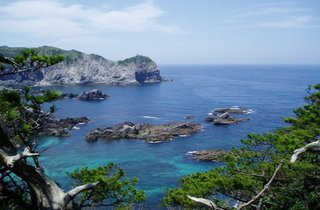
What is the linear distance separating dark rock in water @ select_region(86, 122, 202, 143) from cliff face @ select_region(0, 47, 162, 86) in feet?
286

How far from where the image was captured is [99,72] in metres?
162

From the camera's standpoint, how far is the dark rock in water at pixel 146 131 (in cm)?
6209

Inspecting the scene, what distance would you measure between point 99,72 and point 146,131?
101495mm

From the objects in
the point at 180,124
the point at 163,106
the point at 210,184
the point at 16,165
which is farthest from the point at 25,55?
the point at 163,106

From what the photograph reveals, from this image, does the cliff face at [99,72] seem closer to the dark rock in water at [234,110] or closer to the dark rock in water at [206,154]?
the dark rock in water at [234,110]

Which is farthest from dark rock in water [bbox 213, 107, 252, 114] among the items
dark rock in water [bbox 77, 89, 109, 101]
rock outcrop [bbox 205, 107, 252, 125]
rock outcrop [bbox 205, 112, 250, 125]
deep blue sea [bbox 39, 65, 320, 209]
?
dark rock in water [bbox 77, 89, 109, 101]

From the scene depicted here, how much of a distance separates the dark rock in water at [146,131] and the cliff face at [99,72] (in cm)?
8703

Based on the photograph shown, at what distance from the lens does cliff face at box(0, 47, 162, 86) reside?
156250mm

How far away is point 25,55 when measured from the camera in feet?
35.9

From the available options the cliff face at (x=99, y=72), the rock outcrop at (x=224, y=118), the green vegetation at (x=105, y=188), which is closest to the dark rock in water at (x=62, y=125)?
the rock outcrop at (x=224, y=118)

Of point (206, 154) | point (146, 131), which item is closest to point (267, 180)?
point (206, 154)

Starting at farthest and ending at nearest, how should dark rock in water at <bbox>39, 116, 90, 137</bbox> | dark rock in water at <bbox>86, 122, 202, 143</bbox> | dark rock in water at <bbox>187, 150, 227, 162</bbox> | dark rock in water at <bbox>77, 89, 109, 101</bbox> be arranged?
dark rock in water at <bbox>77, 89, 109, 101</bbox> → dark rock in water at <bbox>39, 116, 90, 137</bbox> → dark rock in water at <bbox>86, 122, 202, 143</bbox> → dark rock in water at <bbox>187, 150, 227, 162</bbox>

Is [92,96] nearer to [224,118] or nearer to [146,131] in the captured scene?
[146,131]

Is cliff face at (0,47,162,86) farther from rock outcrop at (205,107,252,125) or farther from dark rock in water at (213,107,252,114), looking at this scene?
rock outcrop at (205,107,252,125)
